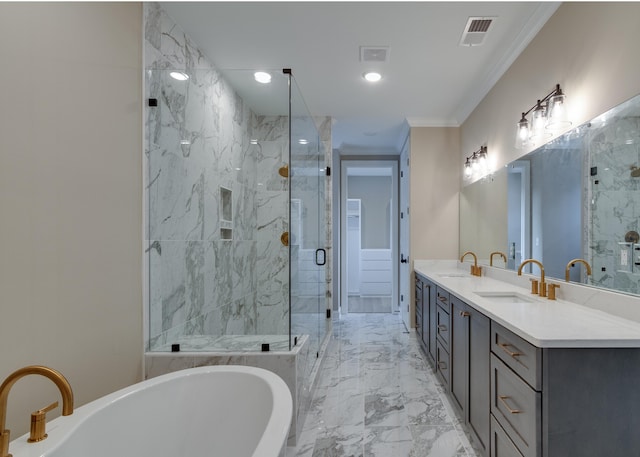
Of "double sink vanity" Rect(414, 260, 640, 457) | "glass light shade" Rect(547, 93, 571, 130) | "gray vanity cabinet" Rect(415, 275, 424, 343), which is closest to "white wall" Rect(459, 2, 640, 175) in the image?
"glass light shade" Rect(547, 93, 571, 130)

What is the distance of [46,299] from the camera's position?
50.1 inches

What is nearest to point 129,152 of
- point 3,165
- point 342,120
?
point 3,165

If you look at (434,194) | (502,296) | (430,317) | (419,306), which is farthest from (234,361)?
(434,194)

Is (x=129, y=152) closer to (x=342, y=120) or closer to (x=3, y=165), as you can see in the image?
A: (x=3, y=165)

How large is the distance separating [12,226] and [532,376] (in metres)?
1.87

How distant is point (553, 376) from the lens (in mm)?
1189

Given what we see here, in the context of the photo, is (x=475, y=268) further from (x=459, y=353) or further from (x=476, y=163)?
(x=459, y=353)

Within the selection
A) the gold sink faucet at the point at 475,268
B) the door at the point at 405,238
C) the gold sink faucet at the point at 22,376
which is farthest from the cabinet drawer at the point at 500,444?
the door at the point at 405,238

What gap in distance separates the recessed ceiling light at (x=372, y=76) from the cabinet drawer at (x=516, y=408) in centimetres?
238

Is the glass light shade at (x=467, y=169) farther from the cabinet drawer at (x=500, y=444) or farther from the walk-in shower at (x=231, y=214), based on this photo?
the cabinet drawer at (x=500, y=444)

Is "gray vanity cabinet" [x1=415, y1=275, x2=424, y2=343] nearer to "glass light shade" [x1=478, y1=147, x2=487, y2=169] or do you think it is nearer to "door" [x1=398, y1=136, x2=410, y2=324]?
"door" [x1=398, y1=136, x2=410, y2=324]

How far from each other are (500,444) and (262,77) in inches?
107

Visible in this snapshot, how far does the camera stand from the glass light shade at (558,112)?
6.36ft

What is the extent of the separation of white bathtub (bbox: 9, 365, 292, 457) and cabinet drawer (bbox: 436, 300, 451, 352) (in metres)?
1.49
